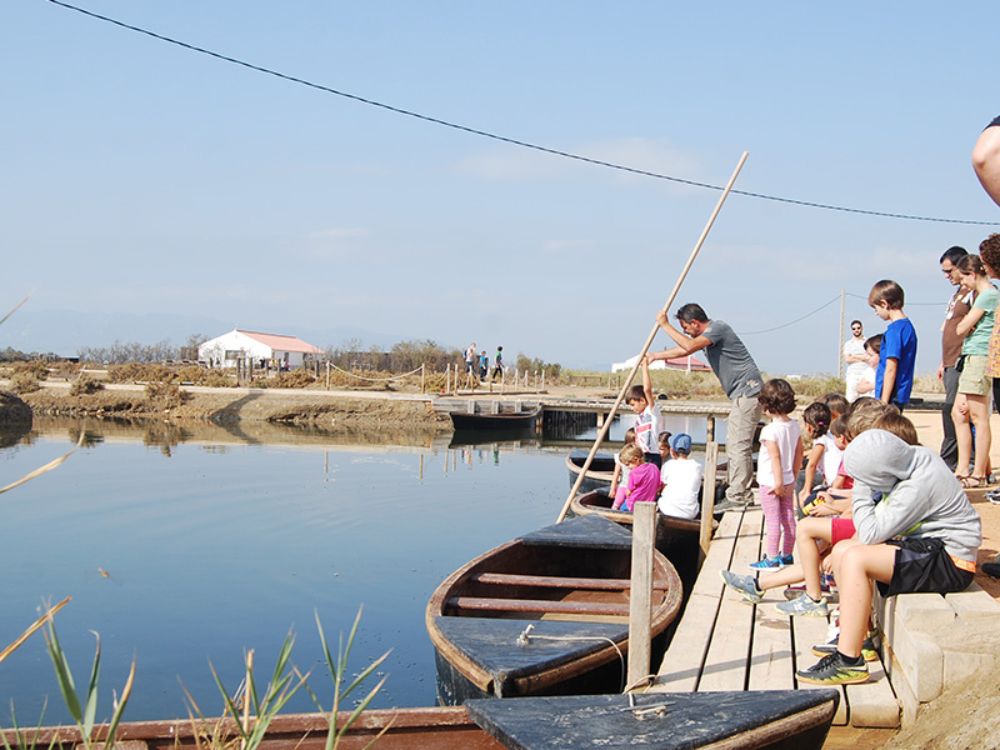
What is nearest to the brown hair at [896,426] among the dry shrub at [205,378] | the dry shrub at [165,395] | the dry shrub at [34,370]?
the dry shrub at [165,395]

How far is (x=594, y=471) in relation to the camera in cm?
1467

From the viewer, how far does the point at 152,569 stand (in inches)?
451

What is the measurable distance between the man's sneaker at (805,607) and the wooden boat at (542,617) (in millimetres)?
736

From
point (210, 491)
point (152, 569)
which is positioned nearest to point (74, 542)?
point (152, 569)

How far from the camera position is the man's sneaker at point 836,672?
427cm

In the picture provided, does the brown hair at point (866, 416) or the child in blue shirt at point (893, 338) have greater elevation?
the child in blue shirt at point (893, 338)

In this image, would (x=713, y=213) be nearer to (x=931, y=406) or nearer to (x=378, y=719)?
(x=378, y=719)

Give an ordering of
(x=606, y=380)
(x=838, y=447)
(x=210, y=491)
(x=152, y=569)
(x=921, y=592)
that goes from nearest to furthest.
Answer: (x=921, y=592) → (x=838, y=447) → (x=152, y=569) → (x=210, y=491) → (x=606, y=380)

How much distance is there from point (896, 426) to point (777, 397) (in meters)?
2.05

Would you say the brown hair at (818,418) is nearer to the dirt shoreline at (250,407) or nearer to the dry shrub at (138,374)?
the dirt shoreline at (250,407)

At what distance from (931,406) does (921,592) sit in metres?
23.8

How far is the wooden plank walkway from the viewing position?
412cm

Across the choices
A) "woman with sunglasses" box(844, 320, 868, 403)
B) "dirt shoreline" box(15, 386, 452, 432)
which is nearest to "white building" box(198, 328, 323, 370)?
"dirt shoreline" box(15, 386, 452, 432)

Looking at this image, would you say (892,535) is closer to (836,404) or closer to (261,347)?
(836,404)
